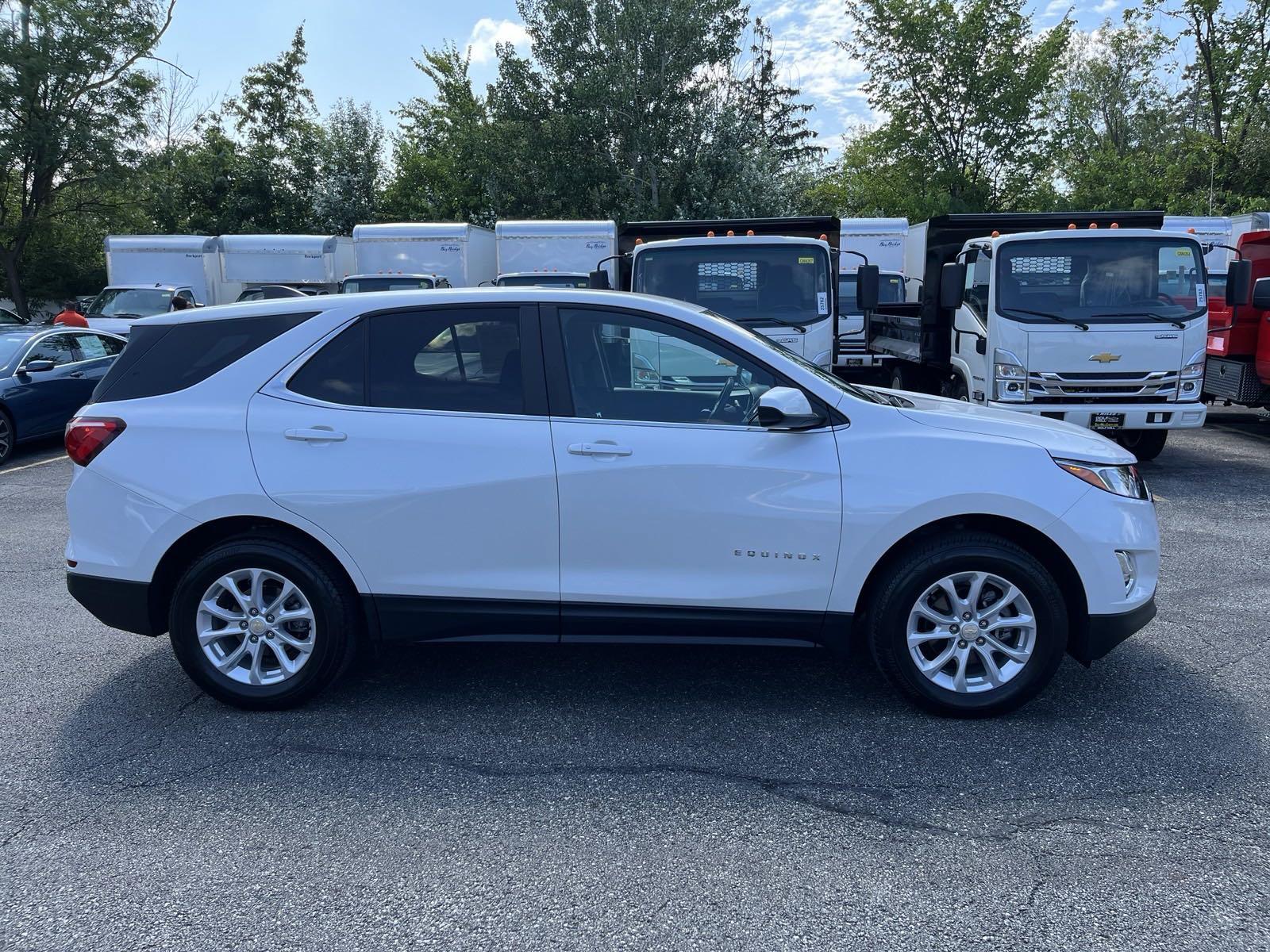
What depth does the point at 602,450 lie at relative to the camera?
165 inches

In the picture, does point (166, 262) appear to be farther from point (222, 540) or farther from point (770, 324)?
point (222, 540)

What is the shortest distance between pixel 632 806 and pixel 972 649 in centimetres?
161

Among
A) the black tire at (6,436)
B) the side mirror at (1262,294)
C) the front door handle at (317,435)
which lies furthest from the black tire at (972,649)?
the black tire at (6,436)

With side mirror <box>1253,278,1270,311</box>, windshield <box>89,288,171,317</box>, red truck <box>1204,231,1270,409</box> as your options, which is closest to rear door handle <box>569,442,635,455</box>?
side mirror <box>1253,278,1270,311</box>

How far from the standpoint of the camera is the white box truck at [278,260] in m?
20.8

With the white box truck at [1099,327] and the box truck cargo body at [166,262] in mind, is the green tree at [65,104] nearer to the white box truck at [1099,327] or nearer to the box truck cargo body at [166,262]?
the box truck cargo body at [166,262]

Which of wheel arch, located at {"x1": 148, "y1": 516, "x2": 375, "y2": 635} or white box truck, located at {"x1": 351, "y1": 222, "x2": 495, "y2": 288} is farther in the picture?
white box truck, located at {"x1": 351, "y1": 222, "x2": 495, "y2": 288}

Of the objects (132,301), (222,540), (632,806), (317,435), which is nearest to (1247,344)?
(632,806)

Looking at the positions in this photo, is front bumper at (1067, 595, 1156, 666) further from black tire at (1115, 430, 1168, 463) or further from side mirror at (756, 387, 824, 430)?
black tire at (1115, 430, 1168, 463)

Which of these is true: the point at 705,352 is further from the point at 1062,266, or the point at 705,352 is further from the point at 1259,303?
the point at 1259,303

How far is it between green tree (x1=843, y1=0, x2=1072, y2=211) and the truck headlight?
21.4m

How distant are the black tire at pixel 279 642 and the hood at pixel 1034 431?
8.39 feet

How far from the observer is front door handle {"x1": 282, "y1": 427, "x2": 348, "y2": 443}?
4.32m

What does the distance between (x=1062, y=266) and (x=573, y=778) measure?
310 inches
